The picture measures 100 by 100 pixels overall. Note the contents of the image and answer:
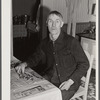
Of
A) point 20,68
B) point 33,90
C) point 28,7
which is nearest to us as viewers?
point 33,90

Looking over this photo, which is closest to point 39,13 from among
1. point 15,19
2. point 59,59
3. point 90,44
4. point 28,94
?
point 15,19

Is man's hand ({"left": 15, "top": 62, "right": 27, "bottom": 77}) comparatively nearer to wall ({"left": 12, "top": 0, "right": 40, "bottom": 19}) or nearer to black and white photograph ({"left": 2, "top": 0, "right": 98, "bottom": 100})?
black and white photograph ({"left": 2, "top": 0, "right": 98, "bottom": 100})

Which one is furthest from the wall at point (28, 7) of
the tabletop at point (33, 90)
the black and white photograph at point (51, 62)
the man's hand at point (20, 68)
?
the tabletop at point (33, 90)

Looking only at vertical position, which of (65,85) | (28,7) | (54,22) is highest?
(28,7)

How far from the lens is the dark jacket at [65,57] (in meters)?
1.13

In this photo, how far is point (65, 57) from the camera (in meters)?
1.20

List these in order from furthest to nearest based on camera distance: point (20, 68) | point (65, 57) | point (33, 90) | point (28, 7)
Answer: point (28, 7), point (65, 57), point (20, 68), point (33, 90)

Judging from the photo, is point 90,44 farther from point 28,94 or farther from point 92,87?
point 28,94

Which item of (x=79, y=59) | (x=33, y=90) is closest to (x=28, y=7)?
(x=79, y=59)

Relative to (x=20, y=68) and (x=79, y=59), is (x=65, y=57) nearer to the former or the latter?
(x=79, y=59)

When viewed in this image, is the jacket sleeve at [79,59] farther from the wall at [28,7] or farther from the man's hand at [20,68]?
the wall at [28,7]

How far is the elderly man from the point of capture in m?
1.12

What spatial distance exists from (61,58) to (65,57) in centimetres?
2

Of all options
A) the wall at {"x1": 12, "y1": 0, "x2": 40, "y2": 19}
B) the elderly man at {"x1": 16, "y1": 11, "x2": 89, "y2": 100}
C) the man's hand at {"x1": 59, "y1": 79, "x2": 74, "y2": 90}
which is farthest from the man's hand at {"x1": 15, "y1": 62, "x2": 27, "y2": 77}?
the wall at {"x1": 12, "y1": 0, "x2": 40, "y2": 19}
